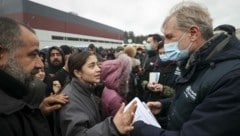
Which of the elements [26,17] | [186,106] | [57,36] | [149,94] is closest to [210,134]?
[186,106]

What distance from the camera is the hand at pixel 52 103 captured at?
292 cm

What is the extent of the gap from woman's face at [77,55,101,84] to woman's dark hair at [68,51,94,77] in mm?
43

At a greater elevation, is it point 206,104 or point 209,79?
point 209,79

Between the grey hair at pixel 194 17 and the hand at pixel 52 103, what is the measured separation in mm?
1328

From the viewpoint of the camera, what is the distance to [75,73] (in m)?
3.65

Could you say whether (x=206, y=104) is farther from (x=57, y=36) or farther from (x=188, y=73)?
(x=57, y=36)

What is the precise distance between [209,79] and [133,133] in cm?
78

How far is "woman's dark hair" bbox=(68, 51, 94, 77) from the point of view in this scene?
3.69 m

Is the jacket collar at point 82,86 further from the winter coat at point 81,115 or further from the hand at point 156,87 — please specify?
the hand at point 156,87

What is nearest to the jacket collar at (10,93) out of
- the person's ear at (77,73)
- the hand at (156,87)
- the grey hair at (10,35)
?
the grey hair at (10,35)

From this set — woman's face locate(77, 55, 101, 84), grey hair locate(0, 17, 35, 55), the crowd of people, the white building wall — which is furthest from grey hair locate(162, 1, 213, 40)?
the white building wall

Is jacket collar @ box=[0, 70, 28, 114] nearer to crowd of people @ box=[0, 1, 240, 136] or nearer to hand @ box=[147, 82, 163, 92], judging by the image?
crowd of people @ box=[0, 1, 240, 136]

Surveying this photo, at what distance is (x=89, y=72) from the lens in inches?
145

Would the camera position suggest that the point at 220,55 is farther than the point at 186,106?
No
